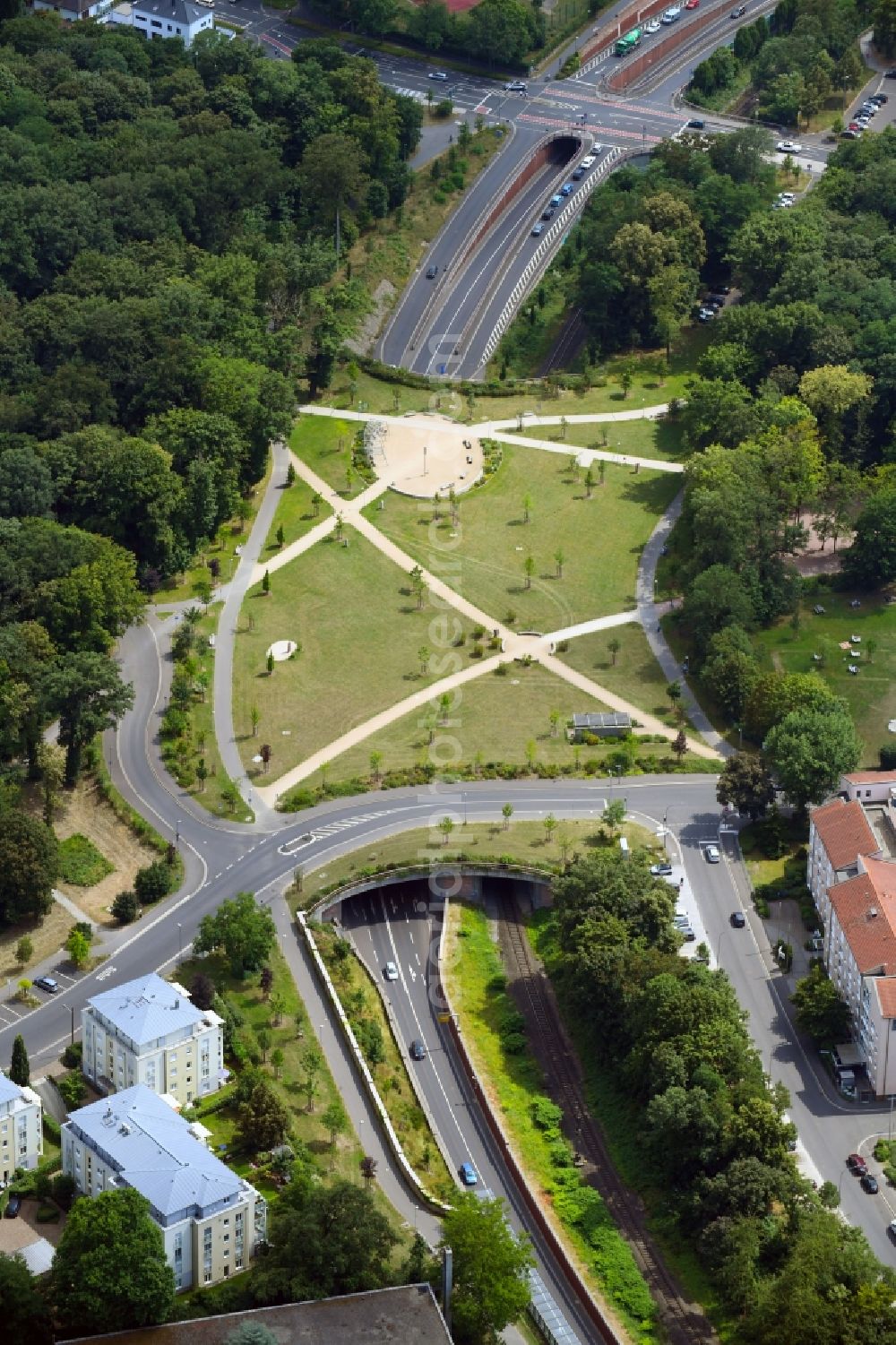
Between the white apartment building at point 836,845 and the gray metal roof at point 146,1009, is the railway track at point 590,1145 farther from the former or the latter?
the gray metal roof at point 146,1009

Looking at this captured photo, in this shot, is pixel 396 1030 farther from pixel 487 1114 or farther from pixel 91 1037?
pixel 91 1037

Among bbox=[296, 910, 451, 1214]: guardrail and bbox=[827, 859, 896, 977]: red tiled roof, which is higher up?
bbox=[827, 859, 896, 977]: red tiled roof

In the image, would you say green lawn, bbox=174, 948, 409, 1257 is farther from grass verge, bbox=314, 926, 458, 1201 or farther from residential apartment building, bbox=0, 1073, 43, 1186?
residential apartment building, bbox=0, 1073, 43, 1186

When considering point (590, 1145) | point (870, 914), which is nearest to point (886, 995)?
point (870, 914)

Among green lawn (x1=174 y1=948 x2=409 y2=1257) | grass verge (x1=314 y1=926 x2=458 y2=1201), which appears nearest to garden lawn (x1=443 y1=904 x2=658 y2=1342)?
grass verge (x1=314 y1=926 x2=458 y2=1201)

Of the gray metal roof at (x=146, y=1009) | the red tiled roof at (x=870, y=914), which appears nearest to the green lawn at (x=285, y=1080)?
the gray metal roof at (x=146, y=1009)

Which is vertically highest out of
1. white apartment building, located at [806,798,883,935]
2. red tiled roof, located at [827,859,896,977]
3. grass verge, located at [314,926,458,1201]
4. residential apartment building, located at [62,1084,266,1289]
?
white apartment building, located at [806,798,883,935]

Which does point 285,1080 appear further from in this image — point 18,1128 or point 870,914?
point 870,914
